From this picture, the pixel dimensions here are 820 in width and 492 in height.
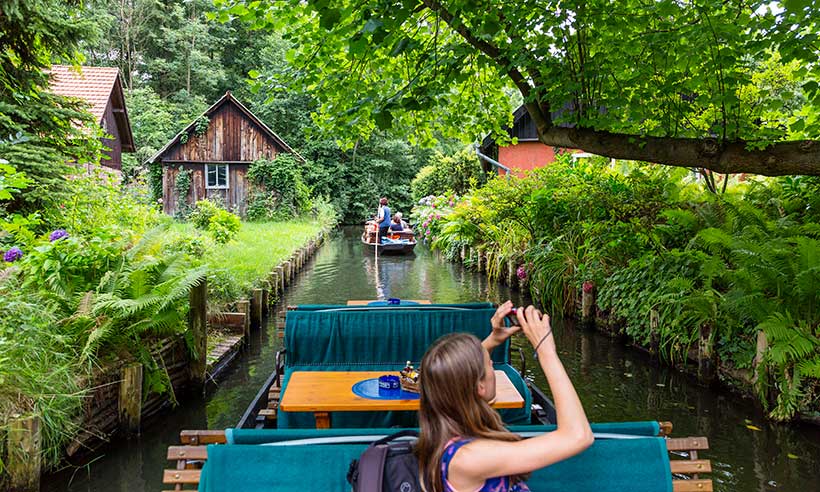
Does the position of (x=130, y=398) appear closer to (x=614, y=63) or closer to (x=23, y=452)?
(x=23, y=452)

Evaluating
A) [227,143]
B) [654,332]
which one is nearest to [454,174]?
[227,143]

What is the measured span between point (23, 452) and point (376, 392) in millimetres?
2763

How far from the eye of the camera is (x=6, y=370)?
4.95 metres

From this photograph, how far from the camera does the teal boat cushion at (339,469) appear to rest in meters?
2.88

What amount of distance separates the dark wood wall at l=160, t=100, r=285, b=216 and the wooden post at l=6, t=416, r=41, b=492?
3277cm

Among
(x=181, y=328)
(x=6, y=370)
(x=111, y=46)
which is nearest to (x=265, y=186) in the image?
(x=111, y=46)

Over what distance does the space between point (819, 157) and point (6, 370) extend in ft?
25.2

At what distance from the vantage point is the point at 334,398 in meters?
4.56

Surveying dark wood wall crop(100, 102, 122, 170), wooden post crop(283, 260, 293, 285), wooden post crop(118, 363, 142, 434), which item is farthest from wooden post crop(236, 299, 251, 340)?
dark wood wall crop(100, 102, 122, 170)

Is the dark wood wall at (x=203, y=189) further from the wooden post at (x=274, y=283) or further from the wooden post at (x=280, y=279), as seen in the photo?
the wooden post at (x=274, y=283)

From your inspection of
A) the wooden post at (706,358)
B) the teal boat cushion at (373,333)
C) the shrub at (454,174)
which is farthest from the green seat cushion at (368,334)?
the shrub at (454,174)

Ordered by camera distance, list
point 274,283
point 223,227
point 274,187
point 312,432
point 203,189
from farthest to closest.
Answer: point 203,189 < point 274,187 < point 223,227 < point 274,283 < point 312,432

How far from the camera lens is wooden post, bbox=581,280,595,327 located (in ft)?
38.6

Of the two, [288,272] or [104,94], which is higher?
[104,94]
